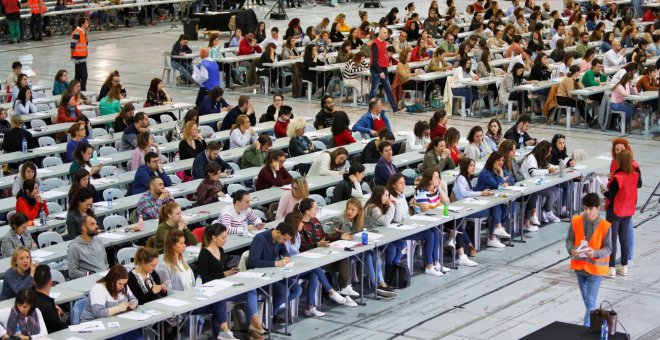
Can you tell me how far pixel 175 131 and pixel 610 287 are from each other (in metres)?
8.17

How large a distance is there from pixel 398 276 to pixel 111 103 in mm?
9026

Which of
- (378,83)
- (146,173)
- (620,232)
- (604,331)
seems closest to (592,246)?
(604,331)

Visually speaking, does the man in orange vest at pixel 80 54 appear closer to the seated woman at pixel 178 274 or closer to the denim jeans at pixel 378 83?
the denim jeans at pixel 378 83

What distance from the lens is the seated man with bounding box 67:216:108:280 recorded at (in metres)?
12.6

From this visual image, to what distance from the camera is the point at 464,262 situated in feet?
50.1

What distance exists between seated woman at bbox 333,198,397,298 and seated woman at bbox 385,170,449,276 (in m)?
0.37

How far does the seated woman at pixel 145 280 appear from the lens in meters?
11.8

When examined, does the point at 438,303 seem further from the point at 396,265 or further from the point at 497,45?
the point at 497,45

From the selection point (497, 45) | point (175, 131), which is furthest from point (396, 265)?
point (497, 45)

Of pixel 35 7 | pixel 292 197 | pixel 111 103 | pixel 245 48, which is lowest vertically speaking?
pixel 292 197

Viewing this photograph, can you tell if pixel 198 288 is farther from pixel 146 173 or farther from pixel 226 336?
pixel 146 173

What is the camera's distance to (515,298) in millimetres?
13938

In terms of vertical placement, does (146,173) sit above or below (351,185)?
above

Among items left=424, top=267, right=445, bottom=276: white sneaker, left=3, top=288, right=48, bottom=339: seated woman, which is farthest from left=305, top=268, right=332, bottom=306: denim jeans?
left=3, top=288, right=48, bottom=339: seated woman
